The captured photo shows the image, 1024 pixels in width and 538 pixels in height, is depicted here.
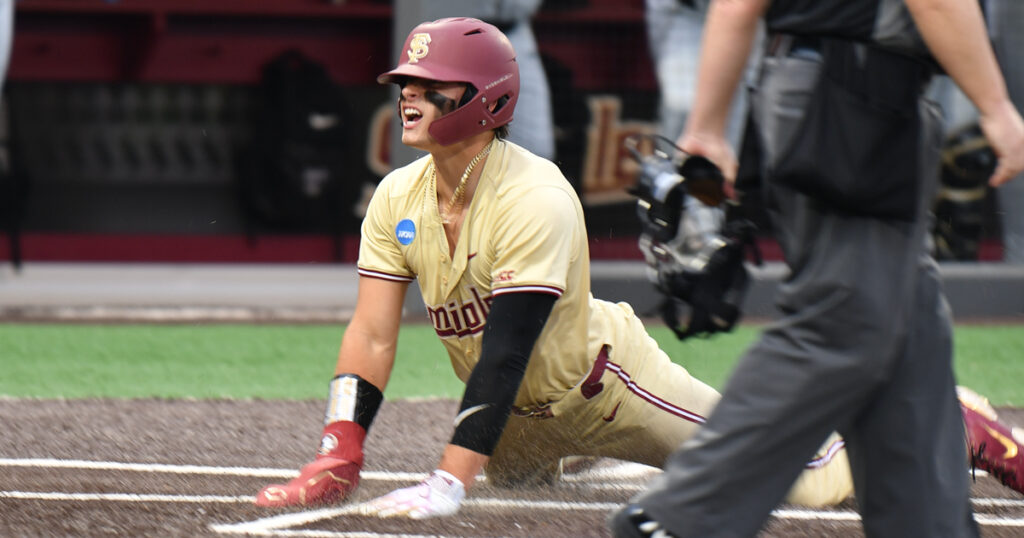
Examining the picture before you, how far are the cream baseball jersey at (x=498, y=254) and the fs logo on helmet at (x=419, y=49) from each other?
0.93 ft

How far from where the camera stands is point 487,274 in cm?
325

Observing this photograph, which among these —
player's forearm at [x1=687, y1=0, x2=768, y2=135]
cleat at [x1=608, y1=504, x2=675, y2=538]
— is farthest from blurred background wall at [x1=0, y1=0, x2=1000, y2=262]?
cleat at [x1=608, y1=504, x2=675, y2=538]

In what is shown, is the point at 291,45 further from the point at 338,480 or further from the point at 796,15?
the point at 796,15

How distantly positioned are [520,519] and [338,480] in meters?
0.41

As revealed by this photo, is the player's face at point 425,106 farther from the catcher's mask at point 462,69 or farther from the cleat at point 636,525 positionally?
the cleat at point 636,525

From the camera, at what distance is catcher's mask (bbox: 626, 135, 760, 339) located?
2635mm

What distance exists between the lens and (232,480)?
3734 mm

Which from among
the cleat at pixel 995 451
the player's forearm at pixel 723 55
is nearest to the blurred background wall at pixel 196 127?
the cleat at pixel 995 451

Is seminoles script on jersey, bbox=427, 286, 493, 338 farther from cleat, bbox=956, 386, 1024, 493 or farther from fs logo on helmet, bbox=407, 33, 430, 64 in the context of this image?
cleat, bbox=956, 386, 1024, 493

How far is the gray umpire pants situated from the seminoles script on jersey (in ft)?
2.93

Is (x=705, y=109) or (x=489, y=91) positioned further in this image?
(x=489, y=91)

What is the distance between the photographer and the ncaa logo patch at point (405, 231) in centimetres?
332

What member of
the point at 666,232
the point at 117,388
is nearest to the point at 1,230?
the point at 117,388

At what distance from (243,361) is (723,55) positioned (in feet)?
13.5
